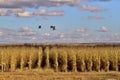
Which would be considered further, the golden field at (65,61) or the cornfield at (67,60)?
the cornfield at (67,60)

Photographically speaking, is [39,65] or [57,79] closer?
[57,79]

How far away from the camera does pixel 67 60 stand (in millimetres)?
38750

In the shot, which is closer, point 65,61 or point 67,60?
point 65,61

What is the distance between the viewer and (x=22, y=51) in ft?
132

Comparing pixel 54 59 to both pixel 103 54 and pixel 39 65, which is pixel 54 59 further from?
pixel 103 54

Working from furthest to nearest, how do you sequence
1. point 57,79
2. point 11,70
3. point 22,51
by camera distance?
point 22,51
point 11,70
point 57,79

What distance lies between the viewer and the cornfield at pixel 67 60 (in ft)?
125

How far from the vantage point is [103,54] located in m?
39.2

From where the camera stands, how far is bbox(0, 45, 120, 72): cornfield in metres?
38.2

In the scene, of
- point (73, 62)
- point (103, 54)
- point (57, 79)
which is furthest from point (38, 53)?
point (57, 79)

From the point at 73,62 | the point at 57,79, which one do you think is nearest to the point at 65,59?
the point at 73,62

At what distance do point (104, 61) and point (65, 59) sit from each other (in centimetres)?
396

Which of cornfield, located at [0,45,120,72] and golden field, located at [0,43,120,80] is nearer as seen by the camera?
golden field, located at [0,43,120,80]

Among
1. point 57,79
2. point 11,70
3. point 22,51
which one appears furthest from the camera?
point 22,51
